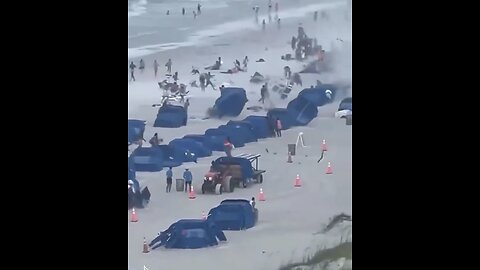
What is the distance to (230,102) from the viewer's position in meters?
2.08

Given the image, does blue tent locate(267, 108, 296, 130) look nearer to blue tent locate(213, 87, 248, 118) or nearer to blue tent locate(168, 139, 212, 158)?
blue tent locate(213, 87, 248, 118)

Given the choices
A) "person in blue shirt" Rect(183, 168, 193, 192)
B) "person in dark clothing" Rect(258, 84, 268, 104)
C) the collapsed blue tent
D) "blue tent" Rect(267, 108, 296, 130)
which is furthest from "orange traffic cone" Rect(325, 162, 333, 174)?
the collapsed blue tent

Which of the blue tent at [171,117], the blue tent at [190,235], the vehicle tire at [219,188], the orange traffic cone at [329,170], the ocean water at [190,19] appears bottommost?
the blue tent at [190,235]

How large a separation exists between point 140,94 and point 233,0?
403 mm

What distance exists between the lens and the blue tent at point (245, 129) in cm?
208

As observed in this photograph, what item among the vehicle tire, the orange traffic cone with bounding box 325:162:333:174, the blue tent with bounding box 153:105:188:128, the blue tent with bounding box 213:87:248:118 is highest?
the blue tent with bounding box 213:87:248:118

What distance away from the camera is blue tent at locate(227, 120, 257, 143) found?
81.7 inches

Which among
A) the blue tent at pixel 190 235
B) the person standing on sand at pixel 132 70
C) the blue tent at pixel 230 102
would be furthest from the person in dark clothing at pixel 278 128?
the person standing on sand at pixel 132 70

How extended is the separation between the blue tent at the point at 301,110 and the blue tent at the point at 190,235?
16.3 inches

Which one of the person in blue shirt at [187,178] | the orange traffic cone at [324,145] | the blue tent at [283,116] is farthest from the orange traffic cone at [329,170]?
the person in blue shirt at [187,178]

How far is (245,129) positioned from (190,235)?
0.36 metres

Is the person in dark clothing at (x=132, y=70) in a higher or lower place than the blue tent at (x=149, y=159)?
higher

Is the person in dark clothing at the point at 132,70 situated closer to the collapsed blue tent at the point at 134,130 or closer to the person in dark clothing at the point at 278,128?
the collapsed blue tent at the point at 134,130

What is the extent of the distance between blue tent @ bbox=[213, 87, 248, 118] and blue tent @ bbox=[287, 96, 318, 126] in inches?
5.8
